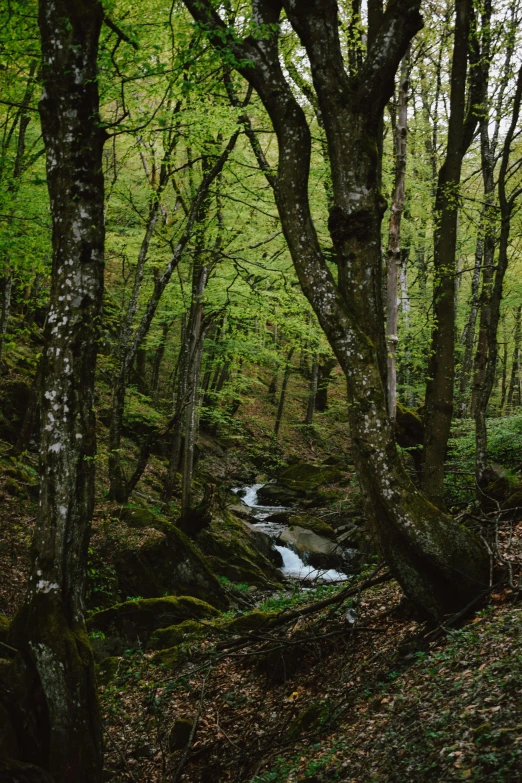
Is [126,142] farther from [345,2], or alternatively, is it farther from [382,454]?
[382,454]

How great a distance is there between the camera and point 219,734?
5398 mm

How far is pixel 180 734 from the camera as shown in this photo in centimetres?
550

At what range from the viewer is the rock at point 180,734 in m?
5.43

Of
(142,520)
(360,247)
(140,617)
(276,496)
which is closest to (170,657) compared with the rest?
(140,617)

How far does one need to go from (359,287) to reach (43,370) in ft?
10.7

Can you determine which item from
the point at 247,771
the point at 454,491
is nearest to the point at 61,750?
the point at 247,771

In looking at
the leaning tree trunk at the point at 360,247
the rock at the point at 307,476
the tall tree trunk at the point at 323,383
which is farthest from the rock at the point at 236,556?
the tall tree trunk at the point at 323,383

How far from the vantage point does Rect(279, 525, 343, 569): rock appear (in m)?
13.7

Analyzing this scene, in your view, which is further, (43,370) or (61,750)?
(43,370)

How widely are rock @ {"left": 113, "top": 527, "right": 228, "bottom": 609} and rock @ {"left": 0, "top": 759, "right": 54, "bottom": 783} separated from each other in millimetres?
5678

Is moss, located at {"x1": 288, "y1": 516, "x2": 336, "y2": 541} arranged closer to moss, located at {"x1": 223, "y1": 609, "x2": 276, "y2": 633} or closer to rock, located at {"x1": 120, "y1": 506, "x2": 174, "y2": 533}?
rock, located at {"x1": 120, "y1": 506, "x2": 174, "y2": 533}

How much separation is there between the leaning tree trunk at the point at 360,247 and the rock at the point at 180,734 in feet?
8.98

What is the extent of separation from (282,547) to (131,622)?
22.6 ft

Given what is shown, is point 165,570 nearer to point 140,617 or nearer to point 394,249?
point 140,617
